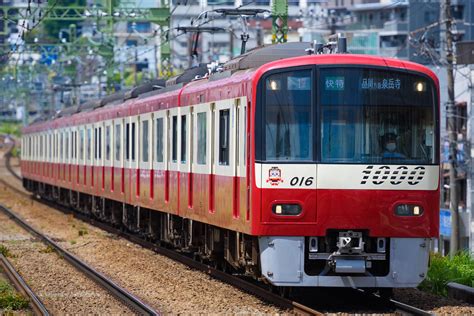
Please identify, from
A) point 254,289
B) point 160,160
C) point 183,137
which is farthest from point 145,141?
point 254,289

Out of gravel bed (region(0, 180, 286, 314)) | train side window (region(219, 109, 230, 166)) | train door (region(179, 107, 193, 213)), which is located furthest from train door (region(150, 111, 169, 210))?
train side window (region(219, 109, 230, 166))

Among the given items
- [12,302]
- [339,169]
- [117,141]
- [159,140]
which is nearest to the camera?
[339,169]

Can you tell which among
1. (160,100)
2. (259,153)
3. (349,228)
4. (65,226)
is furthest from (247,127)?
(65,226)

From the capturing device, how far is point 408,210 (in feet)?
41.1

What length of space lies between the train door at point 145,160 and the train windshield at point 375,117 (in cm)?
761

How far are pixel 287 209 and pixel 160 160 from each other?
6.78 meters

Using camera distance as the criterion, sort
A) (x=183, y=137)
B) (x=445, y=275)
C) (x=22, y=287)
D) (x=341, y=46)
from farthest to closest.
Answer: (x=183, y=137)
(x=22, y=287)
(x=445, y=275)
(x=341, y=46)

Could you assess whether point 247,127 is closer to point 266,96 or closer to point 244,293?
point 266,96

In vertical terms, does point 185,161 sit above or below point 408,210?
above

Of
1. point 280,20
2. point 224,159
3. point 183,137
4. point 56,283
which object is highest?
point 280,20

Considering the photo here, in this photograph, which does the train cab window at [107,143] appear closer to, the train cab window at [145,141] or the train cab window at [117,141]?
the train cab window at [117,141]

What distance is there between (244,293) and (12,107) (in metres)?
92.7

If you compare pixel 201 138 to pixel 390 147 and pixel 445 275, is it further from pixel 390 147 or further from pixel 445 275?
pixel 390 147

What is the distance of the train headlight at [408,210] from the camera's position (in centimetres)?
1249
